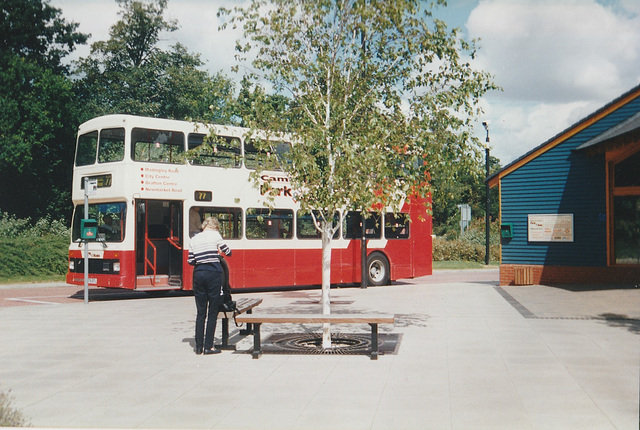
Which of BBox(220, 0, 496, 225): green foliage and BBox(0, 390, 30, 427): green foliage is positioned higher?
BBox(220, 0, 496, 225): green foliage

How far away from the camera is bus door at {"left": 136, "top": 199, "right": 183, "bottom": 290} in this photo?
1777 cm

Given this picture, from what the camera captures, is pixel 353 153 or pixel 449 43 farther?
pixel 449 43

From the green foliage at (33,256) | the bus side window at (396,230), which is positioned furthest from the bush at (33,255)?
the bus side window at (396,230)

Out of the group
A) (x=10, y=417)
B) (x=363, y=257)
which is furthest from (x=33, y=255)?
(x=10, y=417)

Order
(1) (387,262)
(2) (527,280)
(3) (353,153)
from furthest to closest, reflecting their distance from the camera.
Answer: (1) (387,262), (2) (527,280), (3) (353,153)

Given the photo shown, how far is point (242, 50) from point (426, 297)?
981 cm

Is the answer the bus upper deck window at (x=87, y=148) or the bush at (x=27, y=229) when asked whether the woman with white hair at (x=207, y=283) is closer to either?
the bus upper deck window at (x=87, y=148)

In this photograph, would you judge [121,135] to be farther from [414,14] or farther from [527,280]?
[527,280]

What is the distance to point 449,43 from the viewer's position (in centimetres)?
991

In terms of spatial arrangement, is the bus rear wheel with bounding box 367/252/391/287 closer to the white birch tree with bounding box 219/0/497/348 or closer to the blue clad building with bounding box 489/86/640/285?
the blue clad building with bounding box 489/86/640/285

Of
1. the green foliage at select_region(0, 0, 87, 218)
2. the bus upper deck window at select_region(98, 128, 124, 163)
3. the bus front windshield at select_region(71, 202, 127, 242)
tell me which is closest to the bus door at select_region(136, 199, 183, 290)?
the bus front windshield at select_region(71, 202, 127, 242)

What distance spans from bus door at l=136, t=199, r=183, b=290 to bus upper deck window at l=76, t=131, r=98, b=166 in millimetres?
1929

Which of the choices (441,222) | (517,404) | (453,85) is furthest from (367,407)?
(441,222)

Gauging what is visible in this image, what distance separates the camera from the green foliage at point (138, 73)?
3984cm
